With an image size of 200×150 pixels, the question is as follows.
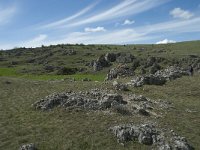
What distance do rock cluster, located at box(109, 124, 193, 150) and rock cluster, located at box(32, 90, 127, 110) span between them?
24.3ft

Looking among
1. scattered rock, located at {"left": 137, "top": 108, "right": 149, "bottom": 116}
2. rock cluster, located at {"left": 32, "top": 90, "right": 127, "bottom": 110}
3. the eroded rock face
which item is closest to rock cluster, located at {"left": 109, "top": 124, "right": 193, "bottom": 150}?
scattered rock, located at {"left": 137, "top": 108, "right": 149, "bottom": 116}

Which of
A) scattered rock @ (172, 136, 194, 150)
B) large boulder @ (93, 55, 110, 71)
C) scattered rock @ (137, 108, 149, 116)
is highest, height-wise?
scattered rock @ (137, 108, 149, 116)

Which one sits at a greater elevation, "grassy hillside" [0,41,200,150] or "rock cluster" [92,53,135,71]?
"grassy hillside" [0,41,200,150]

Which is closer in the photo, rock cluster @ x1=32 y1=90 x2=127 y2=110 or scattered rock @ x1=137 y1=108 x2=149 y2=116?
scattered rock @ x1=137 y1=108 x2=149 y2=116

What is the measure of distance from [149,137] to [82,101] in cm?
1239

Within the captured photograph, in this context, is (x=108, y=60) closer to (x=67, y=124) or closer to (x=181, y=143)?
(x=67, y=124)

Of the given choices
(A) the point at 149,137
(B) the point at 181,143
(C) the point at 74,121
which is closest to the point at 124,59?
(C) the point at 74,121

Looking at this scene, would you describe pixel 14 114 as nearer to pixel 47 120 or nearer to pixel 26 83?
pixel 47 120

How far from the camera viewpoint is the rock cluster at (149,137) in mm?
32469

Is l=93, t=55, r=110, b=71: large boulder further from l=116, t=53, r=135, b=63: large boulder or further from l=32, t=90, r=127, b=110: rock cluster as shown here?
l=32, t=90, r=127, b=110: rock cluster

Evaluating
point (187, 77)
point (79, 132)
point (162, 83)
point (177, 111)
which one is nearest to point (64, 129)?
point (79, 132)

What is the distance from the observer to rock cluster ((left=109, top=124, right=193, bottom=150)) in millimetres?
32469

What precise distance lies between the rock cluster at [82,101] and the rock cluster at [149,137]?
7421mm

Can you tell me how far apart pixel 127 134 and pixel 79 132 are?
478 centimetres
